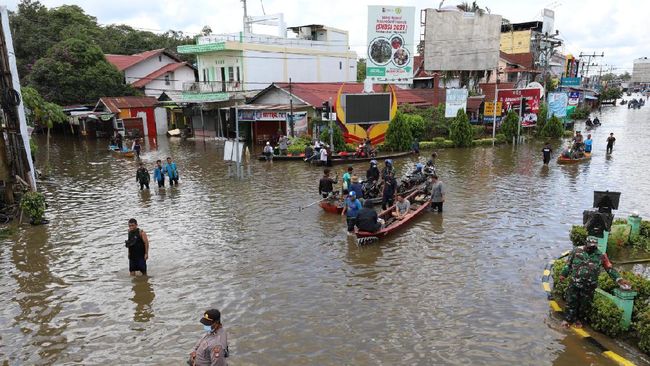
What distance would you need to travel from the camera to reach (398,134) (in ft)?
96.1

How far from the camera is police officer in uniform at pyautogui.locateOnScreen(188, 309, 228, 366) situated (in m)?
5.68

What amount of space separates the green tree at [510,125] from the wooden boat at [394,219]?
68.9 feet

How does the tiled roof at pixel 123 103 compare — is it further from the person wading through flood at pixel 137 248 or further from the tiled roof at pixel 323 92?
the person wading through flood at pixel 137 248

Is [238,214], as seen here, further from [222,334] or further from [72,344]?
[222,334]

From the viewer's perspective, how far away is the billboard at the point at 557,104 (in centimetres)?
3788

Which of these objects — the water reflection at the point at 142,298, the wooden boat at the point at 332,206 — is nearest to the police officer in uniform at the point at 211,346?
the water reflection at the point at 142,298

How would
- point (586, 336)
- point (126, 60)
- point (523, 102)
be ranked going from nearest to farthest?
point (586, 336)
point (523, 102)
point (126, 60)

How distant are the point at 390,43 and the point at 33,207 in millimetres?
23406

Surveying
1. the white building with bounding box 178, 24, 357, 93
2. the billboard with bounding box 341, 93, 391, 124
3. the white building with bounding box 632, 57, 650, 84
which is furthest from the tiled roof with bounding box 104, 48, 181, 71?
the white building with bounding box 632, 57, 650, 84

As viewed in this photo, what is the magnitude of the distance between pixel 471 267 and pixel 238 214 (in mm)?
8176

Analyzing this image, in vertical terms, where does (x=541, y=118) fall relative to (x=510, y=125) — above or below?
above

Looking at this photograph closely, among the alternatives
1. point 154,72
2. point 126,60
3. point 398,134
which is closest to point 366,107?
point 398,134

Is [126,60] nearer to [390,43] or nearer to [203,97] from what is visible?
[203,97]

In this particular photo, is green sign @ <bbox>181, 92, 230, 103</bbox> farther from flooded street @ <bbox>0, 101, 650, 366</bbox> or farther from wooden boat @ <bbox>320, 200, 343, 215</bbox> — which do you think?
wooden boat @ <bbox>320, 200, 343, 215</bbox>
